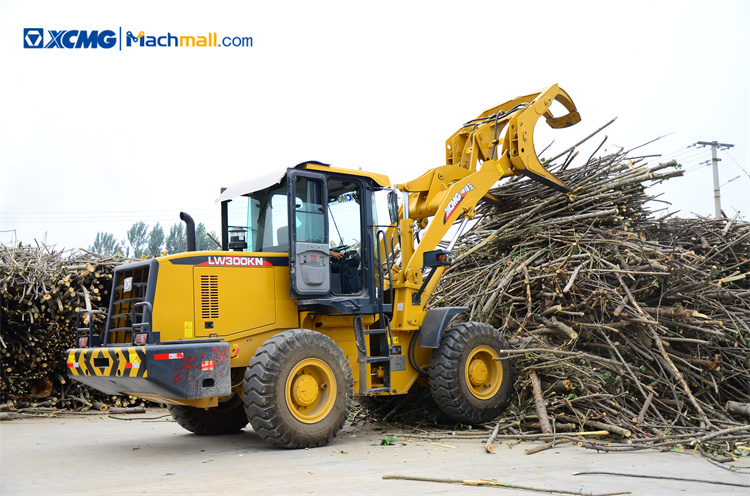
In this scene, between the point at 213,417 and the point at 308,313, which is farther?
the point at 213,417

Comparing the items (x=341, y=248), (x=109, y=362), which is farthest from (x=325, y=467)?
(x=341, y=248)

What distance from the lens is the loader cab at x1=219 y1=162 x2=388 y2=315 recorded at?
767cm

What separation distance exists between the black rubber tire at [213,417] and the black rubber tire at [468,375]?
2434 millimetres

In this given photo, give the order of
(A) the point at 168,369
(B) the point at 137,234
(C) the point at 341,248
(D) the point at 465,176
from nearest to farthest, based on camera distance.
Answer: (A) the point at 168,369 < (C) the point at 341,248 < (D) the point at 465,176 < (B) the point at 137,234

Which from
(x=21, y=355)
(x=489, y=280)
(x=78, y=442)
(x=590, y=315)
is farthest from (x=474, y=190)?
(x=21, y=355)

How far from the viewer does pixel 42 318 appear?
36.3 feet

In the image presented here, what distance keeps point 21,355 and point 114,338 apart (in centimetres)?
422

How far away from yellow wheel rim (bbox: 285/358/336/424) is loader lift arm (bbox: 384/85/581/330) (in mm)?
1369

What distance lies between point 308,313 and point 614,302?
377 centimetres

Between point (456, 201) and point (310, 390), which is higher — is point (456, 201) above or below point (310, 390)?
above

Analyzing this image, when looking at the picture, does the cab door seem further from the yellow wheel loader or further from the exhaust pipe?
the exhaust pipe

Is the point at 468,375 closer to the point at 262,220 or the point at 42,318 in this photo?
the point at 262,220

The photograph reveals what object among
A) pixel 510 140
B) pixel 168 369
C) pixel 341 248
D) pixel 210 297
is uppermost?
pixel 510 140

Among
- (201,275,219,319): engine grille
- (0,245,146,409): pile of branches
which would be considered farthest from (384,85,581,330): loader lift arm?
(0,245,146,409): pile of branches
